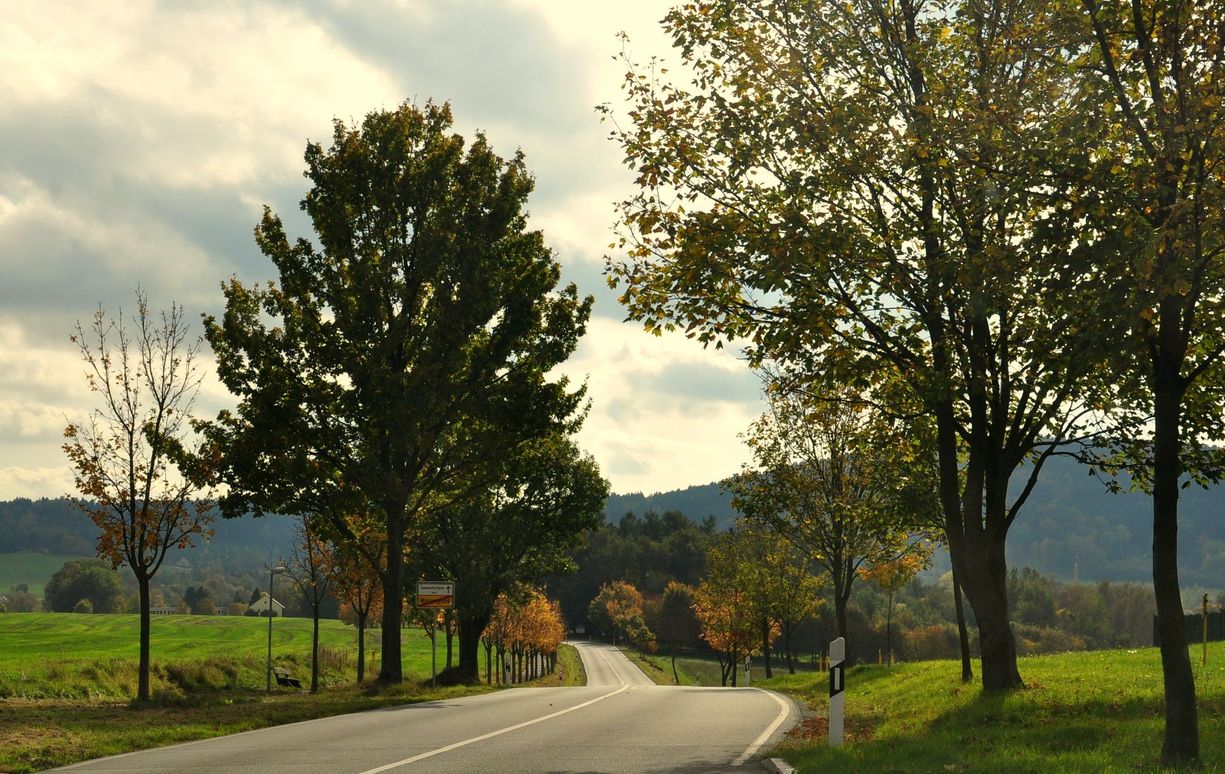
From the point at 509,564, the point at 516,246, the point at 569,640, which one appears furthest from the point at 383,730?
the point at 569,640

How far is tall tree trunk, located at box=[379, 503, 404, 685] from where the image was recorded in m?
30.0

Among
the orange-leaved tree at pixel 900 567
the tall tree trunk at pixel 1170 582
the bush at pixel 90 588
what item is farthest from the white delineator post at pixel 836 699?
the bush at pixel 90 588

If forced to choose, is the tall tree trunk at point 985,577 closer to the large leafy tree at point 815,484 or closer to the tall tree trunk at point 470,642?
the large leafy tree at point 815,484

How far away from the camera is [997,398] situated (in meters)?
18.7

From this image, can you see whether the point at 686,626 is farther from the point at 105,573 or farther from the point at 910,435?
the point at 910,435

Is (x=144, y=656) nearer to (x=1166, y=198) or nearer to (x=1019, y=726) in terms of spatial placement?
(x=1019, y=726)

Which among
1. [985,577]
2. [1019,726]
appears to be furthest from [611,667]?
[1019,726]

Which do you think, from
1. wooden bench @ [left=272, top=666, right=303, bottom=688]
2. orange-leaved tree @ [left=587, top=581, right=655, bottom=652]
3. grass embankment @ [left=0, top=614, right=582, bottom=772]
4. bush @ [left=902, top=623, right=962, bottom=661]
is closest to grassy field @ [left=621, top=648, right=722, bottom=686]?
orange-leaved tree @ [left=587, top=581, right=655, bottom=652]

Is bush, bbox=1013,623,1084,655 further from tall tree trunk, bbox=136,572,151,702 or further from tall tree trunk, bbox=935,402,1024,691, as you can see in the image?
tall tree trunk, bbox=136,572,151,702

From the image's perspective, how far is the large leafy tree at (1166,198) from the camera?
10.2 m

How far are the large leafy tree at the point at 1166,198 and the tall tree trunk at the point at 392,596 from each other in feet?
71.1

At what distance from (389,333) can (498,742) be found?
16108 mm

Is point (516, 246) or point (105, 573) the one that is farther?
point (105, 573)

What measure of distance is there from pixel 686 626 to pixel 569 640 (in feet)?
144
